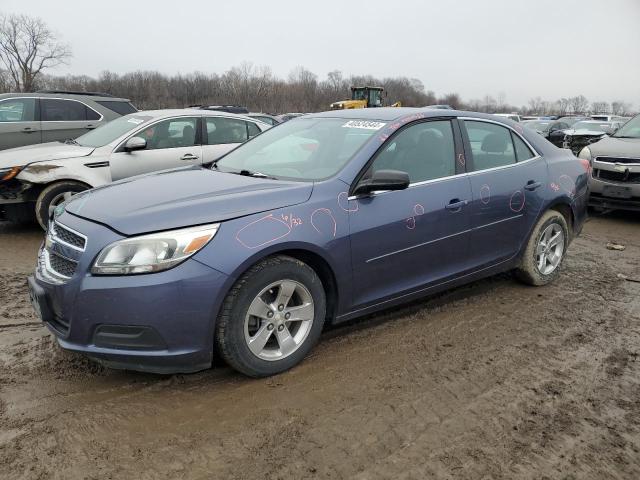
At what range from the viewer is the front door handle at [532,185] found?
4.49 meters

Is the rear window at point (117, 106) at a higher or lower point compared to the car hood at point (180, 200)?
higher

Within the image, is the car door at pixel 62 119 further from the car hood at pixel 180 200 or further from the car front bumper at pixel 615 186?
the car front bumper at pixel 615 186

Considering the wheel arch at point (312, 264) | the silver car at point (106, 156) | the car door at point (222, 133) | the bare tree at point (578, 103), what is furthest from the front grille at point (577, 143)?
the bare tree at point (578, 103)

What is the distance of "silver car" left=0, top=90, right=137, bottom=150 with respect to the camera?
8.76 meters

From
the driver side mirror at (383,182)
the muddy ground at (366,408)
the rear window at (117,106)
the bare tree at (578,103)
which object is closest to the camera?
the muddy ground at (366,408)

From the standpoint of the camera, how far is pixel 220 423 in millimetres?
2693

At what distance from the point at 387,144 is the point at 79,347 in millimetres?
2359

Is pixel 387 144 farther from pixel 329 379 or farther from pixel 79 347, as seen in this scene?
pixel 79 347

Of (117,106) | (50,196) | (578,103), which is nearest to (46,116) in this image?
(117,106)

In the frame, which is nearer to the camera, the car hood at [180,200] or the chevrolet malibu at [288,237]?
the chevrolet malibu at [288,237]

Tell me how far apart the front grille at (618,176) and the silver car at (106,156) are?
18.8 ft

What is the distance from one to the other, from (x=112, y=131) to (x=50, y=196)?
1.29m

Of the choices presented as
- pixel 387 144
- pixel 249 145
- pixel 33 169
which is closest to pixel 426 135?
pixel 387 144

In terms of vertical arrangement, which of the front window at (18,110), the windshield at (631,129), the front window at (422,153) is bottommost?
the front window at (422,153)
